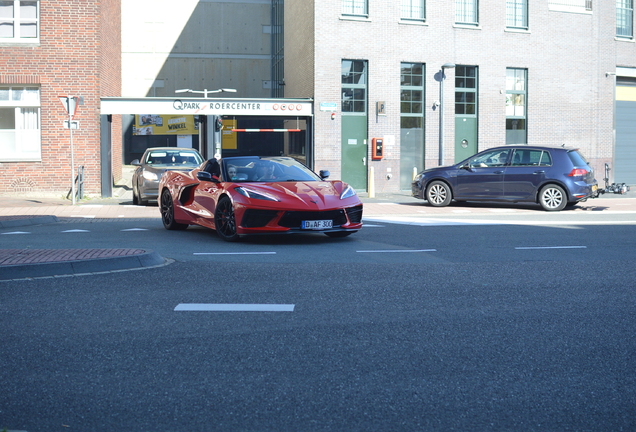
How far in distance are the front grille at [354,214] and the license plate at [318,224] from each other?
41 cm

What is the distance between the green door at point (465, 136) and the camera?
29.7 m

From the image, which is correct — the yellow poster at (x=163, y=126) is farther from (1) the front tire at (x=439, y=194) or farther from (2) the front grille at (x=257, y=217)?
(2) the front grille at (x=257, y=217)

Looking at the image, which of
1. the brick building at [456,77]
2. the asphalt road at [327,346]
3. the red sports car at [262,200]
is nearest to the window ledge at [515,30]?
the brick building at [456,77]

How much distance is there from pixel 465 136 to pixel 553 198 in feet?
35.9

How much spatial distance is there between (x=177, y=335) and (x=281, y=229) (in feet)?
19.1

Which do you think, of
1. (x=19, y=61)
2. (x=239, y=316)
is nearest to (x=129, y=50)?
(x=19, y=61)

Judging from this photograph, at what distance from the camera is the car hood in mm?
11477

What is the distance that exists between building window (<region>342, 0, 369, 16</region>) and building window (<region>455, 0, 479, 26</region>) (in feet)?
11.6

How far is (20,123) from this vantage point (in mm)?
24609

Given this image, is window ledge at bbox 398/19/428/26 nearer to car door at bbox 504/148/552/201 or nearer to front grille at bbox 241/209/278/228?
car door at bbox 504/148/552/201

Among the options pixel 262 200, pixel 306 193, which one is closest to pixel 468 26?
pixel 306 193

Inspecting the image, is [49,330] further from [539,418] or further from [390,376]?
[539,418]

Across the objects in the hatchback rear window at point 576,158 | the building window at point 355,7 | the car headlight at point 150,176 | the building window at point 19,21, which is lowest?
the car headlight at point 150,176

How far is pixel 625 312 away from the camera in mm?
6477
